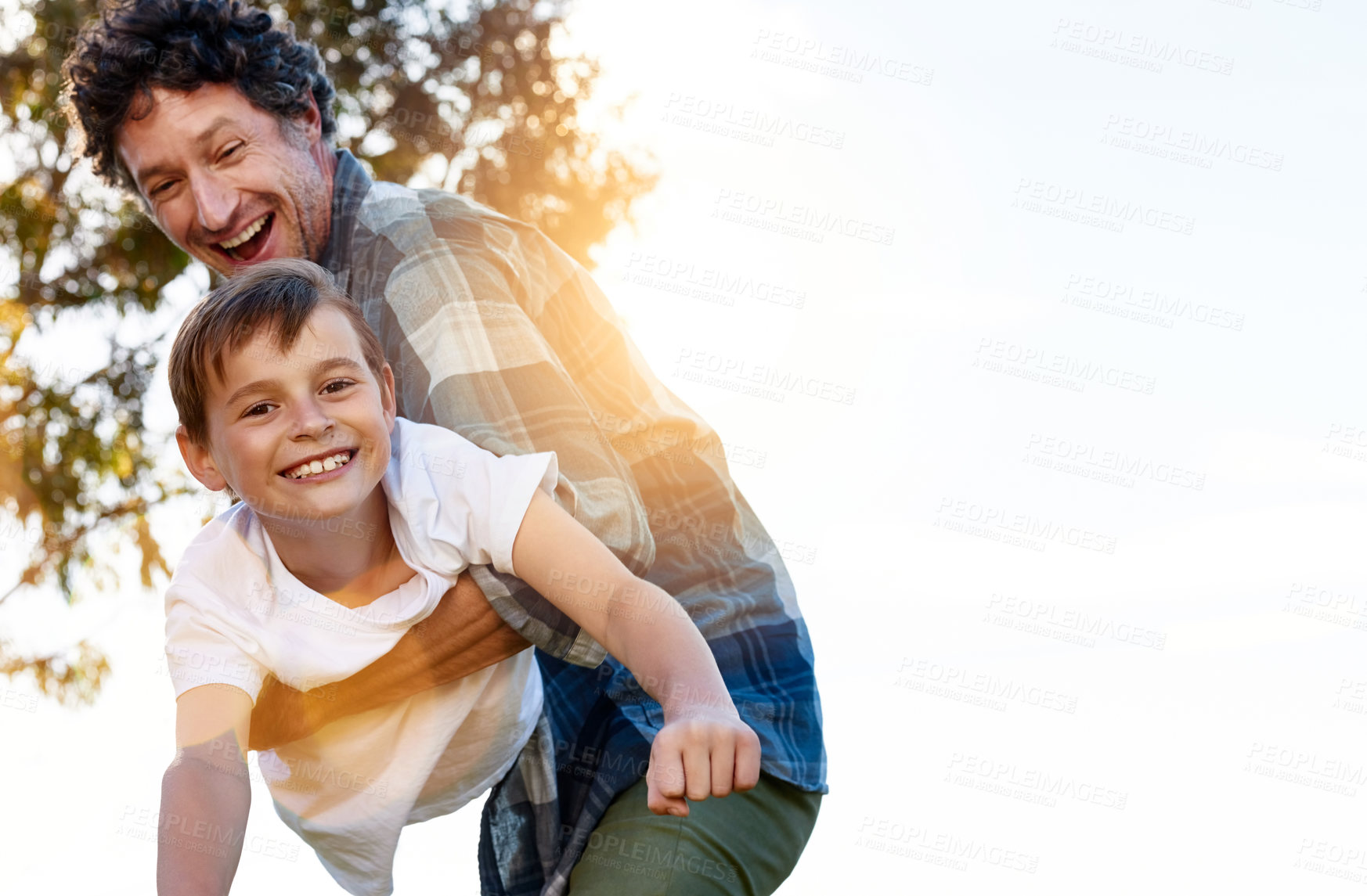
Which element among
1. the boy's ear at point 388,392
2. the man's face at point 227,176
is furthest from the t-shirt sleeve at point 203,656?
the man's face at point 227,176

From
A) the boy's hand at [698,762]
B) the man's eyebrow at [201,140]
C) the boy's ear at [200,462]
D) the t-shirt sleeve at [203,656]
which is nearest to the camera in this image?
the boy's hand at [698,762]

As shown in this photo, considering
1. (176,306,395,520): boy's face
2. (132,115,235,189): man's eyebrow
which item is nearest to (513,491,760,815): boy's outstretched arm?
(176,306,395,520): boy's face

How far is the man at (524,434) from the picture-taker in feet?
5.94

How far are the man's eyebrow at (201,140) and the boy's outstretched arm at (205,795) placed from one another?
1.21m

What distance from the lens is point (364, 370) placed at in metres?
1.90

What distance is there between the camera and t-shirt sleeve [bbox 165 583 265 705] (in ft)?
5.85

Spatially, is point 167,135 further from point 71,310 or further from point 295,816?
point 71,310

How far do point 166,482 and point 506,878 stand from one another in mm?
5987

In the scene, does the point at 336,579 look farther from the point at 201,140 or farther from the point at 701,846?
the point at 201,140

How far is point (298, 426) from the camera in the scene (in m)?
1.81

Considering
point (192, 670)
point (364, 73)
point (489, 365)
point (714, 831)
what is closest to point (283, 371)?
point (489, 365)

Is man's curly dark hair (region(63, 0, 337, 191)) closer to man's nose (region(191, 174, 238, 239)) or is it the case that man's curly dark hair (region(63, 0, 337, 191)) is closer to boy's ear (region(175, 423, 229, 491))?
man's nose (region(191, 174, 238, 239))

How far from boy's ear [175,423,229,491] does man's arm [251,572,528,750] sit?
1.09ft

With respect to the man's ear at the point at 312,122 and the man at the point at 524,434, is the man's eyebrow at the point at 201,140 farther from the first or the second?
the man's ear at the point at 312,122
